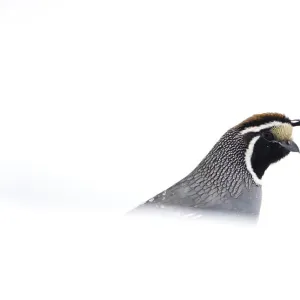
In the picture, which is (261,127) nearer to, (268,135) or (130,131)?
(268,135)

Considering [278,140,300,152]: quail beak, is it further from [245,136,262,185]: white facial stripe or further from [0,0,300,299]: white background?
[0,0,300,299]: white background

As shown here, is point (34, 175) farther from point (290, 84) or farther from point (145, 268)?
point (290, 84)

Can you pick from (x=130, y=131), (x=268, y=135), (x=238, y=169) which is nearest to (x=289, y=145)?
(x=268, y=135)

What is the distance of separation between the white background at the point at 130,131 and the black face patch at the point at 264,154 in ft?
0.72

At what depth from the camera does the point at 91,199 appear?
179 cm

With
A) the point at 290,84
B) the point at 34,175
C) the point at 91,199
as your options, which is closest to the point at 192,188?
the point at 34,175

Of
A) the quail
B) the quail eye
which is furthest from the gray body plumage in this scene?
the quail eye

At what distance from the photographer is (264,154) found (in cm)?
341

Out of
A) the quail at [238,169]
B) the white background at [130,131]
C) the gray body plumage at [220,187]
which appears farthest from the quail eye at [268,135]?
the white background at [130,131]

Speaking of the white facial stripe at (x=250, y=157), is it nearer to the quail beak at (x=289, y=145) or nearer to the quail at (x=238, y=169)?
the quail at (x=238, y=169)

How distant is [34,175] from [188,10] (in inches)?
230

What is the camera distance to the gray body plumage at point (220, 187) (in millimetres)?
3007

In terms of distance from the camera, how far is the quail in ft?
10.1

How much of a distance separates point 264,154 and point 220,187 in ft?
1.11
